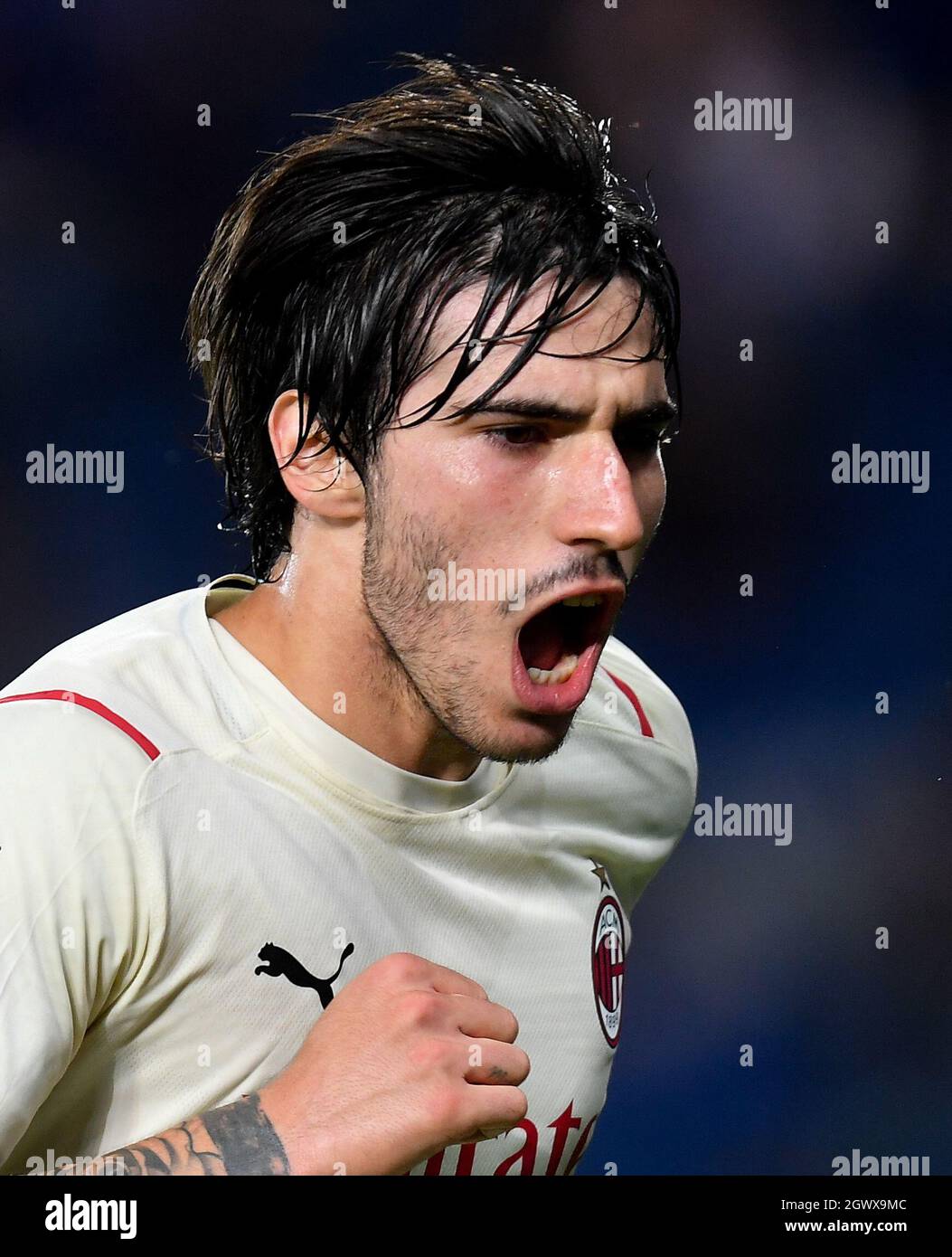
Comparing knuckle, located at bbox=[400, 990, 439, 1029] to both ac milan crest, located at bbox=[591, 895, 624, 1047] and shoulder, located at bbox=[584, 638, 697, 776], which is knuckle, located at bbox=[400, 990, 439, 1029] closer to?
ac milan crest, located at bbox=[591, 895, 624, 1047]

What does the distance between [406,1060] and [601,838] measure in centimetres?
69

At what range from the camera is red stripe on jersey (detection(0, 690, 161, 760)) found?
61.2 inches

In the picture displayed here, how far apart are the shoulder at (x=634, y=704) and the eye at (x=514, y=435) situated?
602 mm

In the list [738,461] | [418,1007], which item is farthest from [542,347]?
[738,461]

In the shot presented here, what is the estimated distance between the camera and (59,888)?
1.43 metres

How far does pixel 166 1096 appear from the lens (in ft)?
5.10

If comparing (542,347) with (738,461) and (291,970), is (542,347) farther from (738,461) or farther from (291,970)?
(738,461)

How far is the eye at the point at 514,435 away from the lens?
5.30ft

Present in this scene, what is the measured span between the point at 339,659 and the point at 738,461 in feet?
6.14

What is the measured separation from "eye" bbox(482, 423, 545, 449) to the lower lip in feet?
0.72

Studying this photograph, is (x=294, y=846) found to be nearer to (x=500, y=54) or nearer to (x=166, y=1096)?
(x=166, y=1096)

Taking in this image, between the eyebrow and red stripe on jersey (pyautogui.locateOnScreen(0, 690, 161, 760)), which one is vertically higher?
the eyebrow

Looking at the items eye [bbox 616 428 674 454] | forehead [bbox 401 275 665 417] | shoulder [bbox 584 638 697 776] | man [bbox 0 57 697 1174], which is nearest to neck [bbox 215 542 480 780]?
man [bbox 0 57 697 1174]
